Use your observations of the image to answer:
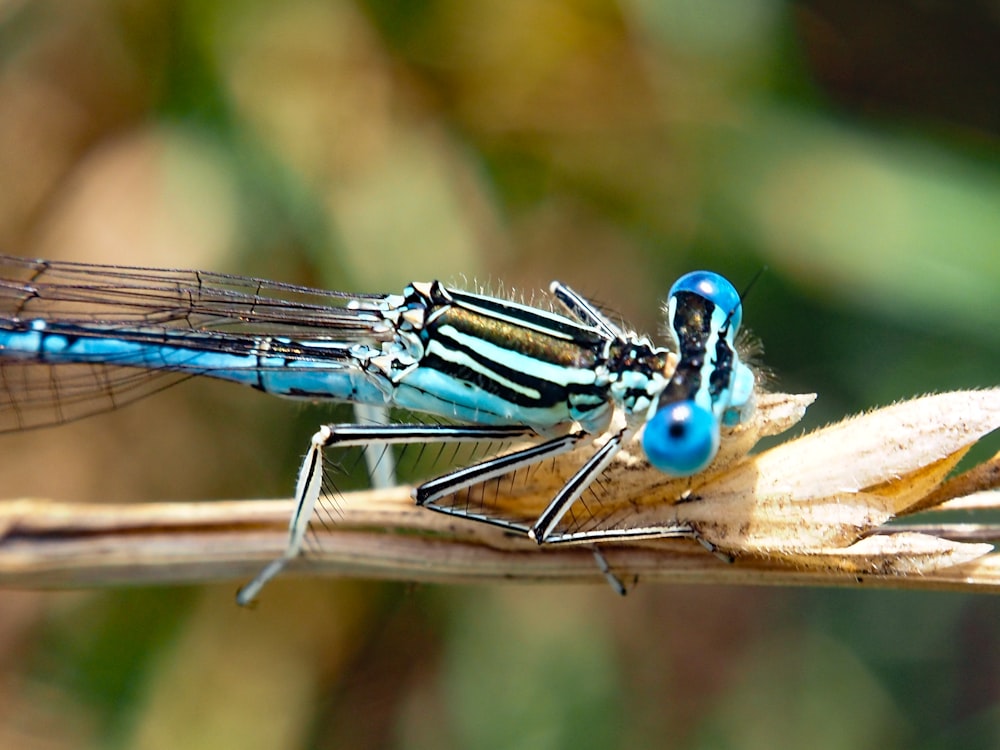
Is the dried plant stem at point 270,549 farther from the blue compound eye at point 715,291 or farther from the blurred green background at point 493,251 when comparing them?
the blurred green background at point 493,251

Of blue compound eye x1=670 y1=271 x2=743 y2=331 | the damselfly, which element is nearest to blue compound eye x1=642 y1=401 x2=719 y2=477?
the damselfly

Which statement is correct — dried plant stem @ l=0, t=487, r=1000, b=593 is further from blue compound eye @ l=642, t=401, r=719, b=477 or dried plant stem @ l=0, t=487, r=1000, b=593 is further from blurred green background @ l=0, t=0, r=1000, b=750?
blurred green background @ l=0, t=0, r=1000, b=750

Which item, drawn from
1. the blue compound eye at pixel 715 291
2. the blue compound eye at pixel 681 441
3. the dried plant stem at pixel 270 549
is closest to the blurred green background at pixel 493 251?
the blue compound eye at pixel 715 291

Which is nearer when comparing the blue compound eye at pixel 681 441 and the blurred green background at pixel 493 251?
the blue compound eye at pixel 681 441

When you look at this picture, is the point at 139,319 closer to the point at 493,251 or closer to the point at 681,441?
the point at 493,251

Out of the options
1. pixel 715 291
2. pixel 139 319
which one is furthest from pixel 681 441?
pixel 139 319

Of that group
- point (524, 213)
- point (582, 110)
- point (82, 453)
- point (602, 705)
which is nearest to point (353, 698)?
point (602, 705)
